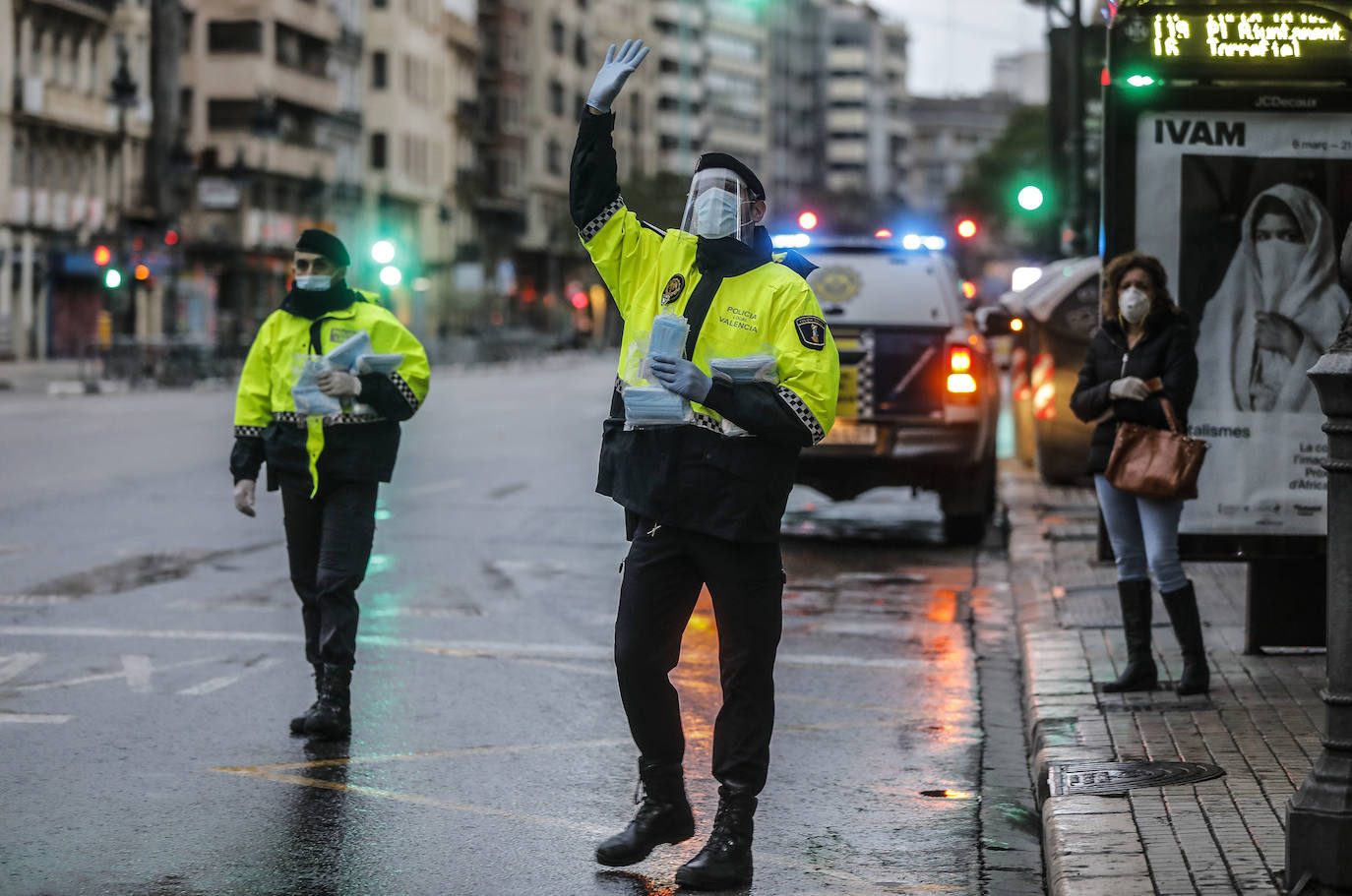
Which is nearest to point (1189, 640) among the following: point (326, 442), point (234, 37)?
point (326, 442)

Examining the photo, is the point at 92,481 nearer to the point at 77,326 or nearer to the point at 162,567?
the point at 162,567

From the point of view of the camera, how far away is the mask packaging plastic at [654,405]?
18.7 ft

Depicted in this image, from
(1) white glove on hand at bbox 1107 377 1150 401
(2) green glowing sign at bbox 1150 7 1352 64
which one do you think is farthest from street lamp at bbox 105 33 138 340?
(1) white glove on hand at bbox 1107 377 1150 401

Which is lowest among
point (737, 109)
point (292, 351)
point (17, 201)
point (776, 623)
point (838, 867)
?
point (838, 867)

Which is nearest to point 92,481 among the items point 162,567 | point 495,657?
point 162,567

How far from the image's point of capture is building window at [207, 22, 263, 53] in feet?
249

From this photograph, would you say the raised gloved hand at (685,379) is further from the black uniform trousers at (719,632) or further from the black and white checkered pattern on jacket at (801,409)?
the black uniform trousers at (719,632)

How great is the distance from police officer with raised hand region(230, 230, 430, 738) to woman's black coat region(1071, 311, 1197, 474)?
260cm

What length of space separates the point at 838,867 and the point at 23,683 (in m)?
4.11

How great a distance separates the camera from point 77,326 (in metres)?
63.6

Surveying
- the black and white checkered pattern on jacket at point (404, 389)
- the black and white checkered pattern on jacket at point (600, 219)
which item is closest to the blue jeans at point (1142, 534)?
the black and white checkered pattern on jacket at point (404, 389)

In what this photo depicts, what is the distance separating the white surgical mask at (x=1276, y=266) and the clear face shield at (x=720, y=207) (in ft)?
13.4

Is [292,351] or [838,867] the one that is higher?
[292,351]

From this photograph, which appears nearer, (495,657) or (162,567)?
(495,657)
